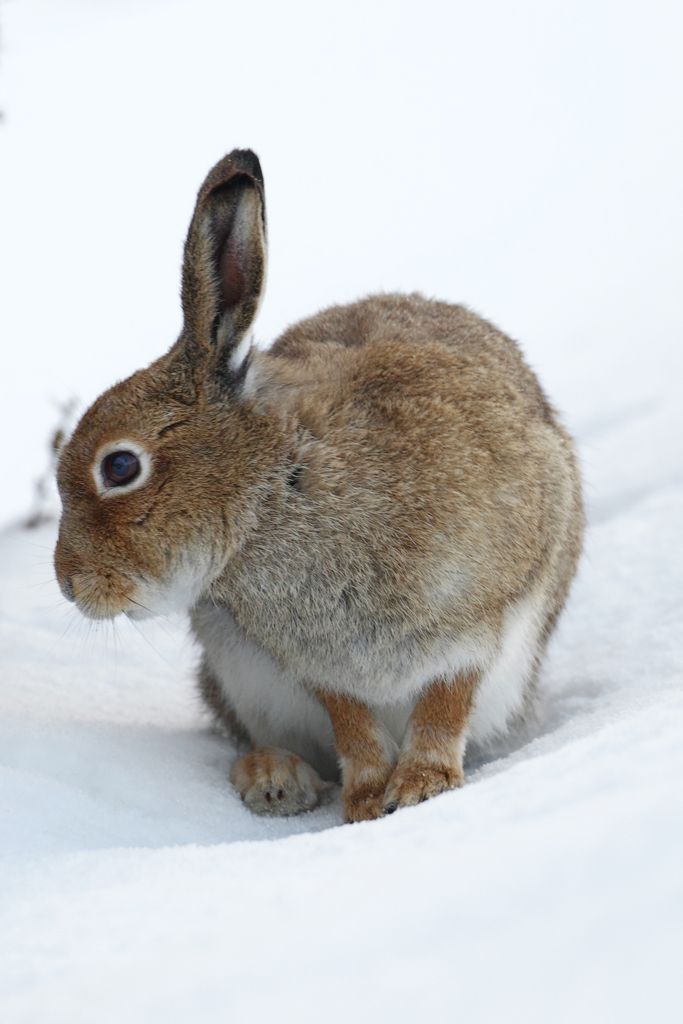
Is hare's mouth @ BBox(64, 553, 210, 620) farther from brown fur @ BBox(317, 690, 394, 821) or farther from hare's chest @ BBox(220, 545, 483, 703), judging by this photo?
brown fur @ BBox(317, 690, 394, 821)

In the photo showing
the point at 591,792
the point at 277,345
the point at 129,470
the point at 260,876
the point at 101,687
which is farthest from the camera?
the point at 101,687

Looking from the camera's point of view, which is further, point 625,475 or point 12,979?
point 625,475

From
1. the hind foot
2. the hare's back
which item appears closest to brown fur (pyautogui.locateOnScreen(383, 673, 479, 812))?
the hind foot

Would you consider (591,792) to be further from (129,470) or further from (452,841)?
(129,470)

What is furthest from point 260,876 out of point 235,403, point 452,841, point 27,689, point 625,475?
point 625,475

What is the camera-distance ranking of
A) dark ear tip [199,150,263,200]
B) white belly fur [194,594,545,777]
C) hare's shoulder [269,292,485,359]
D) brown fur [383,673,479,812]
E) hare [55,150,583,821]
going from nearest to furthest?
dark ear tip [199,150,263,200] → hare [55,150,583,821] → brown fur [383,673,479,812] → white belly fur [194,594,545,777] → hare's shoulder [269,292,485,359]

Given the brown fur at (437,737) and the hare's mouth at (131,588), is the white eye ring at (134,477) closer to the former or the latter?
the hare's mouth at (131,588)

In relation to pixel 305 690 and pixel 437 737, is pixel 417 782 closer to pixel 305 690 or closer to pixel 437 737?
pixel 437 737
